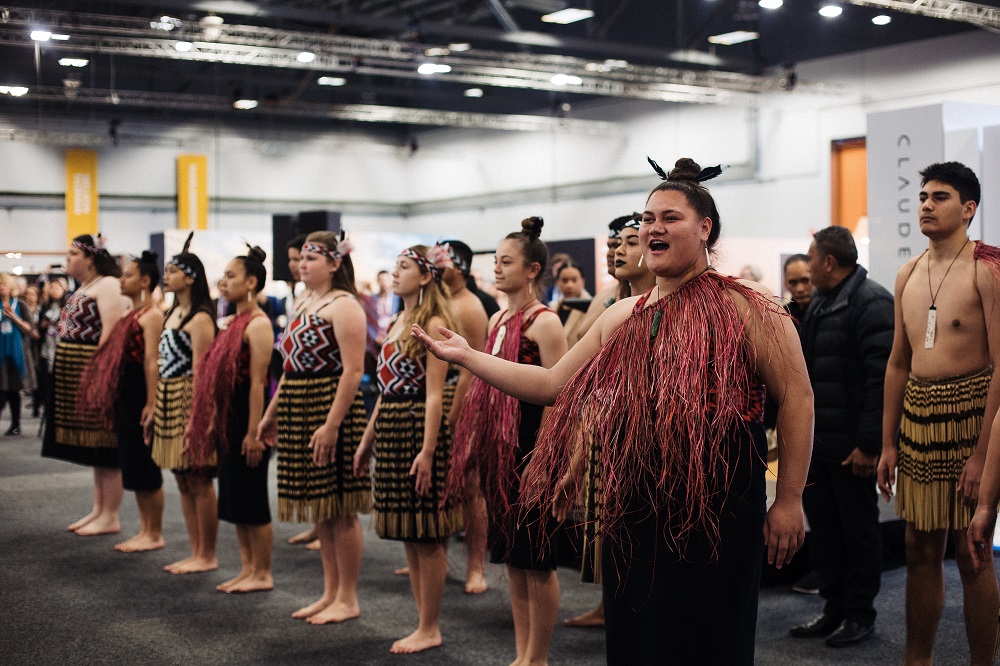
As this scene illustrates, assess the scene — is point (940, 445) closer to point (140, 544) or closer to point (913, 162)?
point (913, 162)

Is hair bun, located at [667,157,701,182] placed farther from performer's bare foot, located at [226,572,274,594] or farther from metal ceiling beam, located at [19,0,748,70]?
metal ceiling beam, located at [19,0,748,70]

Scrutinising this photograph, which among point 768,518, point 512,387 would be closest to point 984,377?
point 768,518

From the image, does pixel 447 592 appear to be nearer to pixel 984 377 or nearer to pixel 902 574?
pixel 902 574

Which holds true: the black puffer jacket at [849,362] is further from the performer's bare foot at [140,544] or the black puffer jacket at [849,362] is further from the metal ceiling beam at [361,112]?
the metal ceiling beam at [361,112]

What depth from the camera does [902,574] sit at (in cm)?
502

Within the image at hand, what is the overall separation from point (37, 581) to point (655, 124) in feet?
43.1

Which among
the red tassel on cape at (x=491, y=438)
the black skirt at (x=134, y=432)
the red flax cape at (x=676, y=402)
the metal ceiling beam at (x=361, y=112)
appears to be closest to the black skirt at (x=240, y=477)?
the black skirt at (x=134, y=432)

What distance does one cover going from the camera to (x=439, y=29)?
45.0 ft

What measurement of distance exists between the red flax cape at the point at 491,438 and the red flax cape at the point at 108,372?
2.53 m

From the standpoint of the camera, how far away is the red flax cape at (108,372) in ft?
18.2

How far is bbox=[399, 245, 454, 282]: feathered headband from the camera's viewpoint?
12.9 ft

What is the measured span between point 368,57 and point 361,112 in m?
3.94

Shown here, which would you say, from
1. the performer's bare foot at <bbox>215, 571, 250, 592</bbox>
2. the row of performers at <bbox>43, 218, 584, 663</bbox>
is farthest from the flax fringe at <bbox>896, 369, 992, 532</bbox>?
the performer's bare foot at <bbox>215, 571, 250, 592</bbox>

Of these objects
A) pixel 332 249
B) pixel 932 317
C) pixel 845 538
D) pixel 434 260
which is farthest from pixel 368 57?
pixel 932 317
